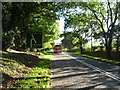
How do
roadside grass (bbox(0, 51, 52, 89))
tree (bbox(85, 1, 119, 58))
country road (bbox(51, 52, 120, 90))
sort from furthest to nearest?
tree (bbox(85, 1, 119, 58)), country road (bbox(51, 52, 120, 90)), roadside grass (bbox(0, 51, 52, 89))

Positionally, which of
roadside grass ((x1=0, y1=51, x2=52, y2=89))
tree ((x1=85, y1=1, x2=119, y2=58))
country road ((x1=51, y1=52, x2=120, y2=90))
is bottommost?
country road ((x1=51, y1=52, x2=120, y2=90))

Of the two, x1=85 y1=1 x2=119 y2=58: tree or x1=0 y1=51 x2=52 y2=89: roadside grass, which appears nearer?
x1=0 y1=51 x2=52 y2=89: roadside grass

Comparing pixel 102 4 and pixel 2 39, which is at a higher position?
pixel 102 4

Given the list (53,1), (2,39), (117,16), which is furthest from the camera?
(117,16)

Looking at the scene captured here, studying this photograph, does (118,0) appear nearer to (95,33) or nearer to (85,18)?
(85,18)

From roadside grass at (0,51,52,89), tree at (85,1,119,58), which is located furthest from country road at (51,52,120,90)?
tree at (85,1,119,58)

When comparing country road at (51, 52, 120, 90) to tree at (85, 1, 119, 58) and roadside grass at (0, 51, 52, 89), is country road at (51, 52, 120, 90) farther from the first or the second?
tree at (85, 1, 119, 58)

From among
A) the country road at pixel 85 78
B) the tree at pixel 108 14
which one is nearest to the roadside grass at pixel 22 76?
the country road at pixel 85 78

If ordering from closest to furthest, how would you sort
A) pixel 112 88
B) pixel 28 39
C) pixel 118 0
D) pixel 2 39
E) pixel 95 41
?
pixel 112 88 → pixel 2 39 → pixel 118 0 → pixel 28 39 → pixel 95 41

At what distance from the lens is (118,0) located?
18.8 m

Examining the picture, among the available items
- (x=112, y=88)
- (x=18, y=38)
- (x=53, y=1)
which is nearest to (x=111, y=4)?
(x=53, y=1)

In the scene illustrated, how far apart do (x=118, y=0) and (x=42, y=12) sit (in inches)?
412

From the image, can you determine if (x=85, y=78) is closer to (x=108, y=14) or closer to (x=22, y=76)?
(x=22, y=76)

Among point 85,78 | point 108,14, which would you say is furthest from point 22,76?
point 108,14
